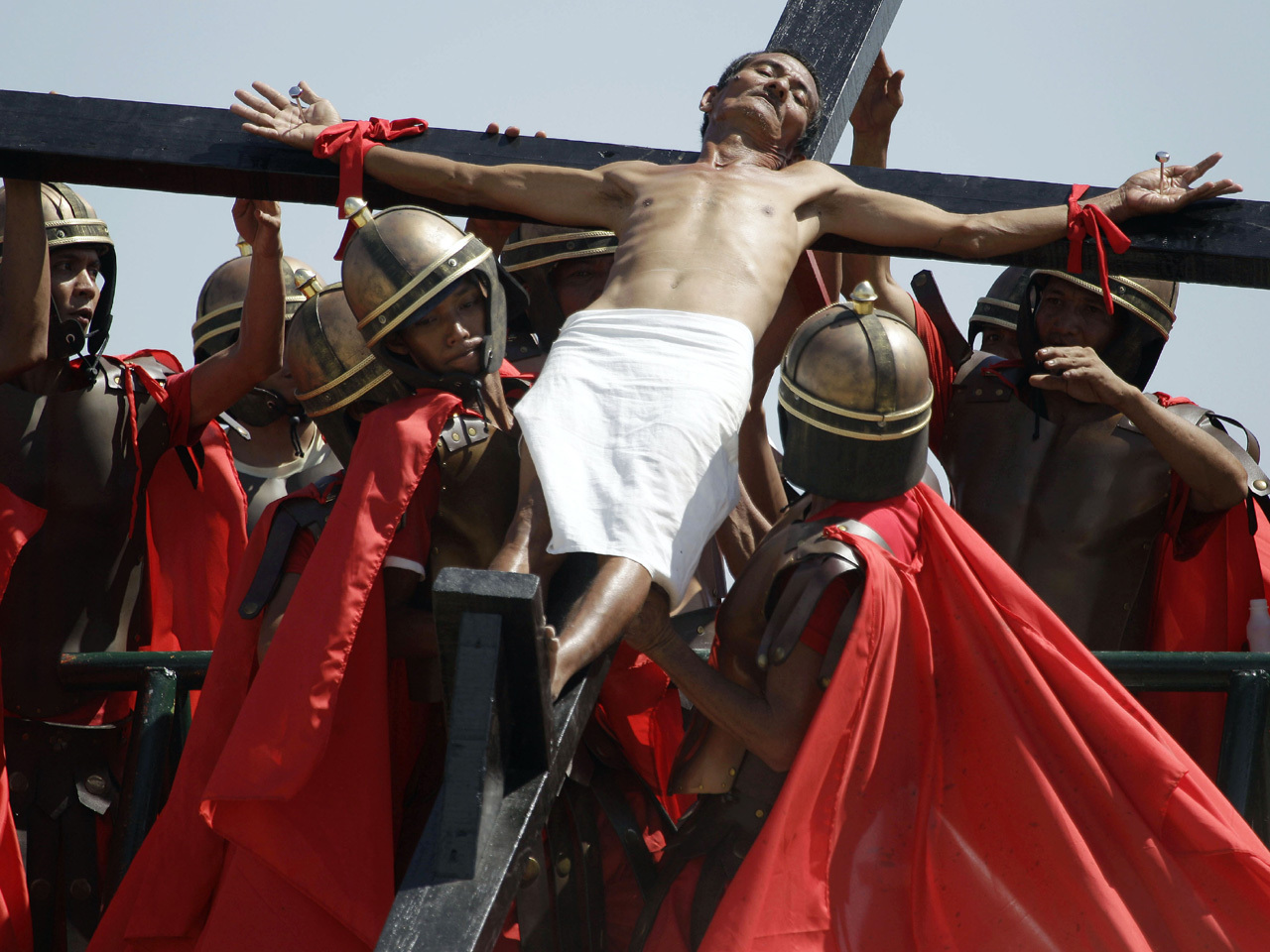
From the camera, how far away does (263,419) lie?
269 inches

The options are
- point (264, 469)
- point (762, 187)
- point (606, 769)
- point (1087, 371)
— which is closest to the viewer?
point (606, 769)

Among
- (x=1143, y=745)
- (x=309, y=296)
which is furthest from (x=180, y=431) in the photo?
(x=1143, y=745)

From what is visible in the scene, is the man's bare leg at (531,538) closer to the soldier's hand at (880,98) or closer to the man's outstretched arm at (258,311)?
the man's outstretched arm at (258,311)

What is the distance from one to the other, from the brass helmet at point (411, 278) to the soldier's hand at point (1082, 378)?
5.74ft

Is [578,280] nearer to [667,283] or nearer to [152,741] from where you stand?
[667,283]

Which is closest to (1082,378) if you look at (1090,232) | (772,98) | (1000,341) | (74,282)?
(1090,232)

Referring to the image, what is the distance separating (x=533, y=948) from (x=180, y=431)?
2.26 metres

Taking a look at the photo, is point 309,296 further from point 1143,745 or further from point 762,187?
point 1143,745

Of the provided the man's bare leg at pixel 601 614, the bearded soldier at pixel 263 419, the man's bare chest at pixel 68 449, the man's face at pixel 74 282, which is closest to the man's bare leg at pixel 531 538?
the man's bare leg at pixel 601 614

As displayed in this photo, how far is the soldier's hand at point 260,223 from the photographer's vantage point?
503 centimetres

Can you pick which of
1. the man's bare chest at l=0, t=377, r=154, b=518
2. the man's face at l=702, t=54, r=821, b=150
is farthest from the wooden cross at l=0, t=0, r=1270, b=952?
the man's bare chest at l=0, t=377, r=154, b=518

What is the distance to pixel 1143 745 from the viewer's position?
357cm

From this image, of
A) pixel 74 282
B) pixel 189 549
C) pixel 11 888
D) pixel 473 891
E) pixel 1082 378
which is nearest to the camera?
pixel 473 891

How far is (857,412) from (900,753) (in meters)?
0.83
